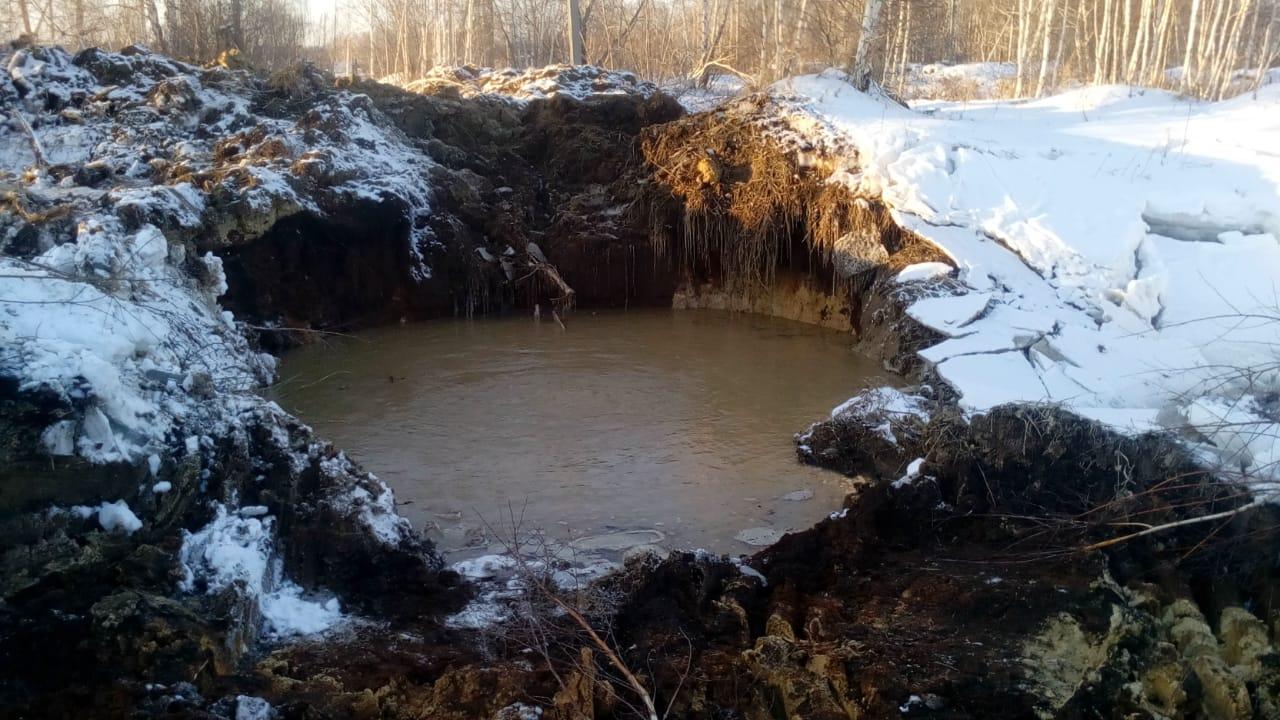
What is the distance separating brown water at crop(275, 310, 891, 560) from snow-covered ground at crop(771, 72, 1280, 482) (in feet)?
4.84

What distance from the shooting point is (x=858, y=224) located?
10.0 m

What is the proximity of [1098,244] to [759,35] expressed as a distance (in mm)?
14076

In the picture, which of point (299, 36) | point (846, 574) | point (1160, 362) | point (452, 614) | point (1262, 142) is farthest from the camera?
point (299, 36)

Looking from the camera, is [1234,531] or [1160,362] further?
[1160,362]

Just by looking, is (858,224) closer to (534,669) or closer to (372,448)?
(372,448)

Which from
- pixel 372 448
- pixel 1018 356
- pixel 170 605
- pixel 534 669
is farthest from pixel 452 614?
pixel 1018 356

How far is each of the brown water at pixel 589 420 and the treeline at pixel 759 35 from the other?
5.12 meters

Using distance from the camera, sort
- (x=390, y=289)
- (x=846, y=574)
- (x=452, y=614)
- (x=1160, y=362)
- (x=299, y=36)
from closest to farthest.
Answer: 1. (x=452, y=614)
2. (x=846, y=574)
3. (x=1160, y=362)
4. (x=390, y=289)
5. (x=299, y=36)

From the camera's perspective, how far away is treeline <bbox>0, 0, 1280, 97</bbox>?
15.0 meters

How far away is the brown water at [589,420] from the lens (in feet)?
19.0

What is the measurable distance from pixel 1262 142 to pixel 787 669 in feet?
29.5

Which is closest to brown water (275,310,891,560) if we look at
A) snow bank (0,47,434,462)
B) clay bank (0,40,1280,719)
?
clay bank (0,40,1280,719)

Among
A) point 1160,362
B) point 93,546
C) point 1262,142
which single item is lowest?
point 93,546

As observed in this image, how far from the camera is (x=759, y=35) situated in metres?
20.9
